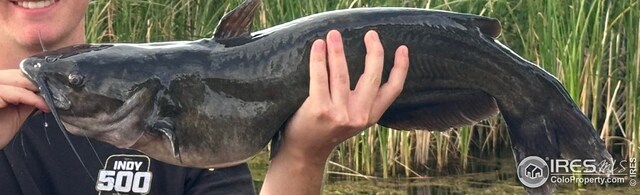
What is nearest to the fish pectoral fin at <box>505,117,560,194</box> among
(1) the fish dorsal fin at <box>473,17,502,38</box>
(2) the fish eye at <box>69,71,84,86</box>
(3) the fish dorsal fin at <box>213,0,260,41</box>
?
(1) the fish dorsal fin at <box>473,17,502,38</box>

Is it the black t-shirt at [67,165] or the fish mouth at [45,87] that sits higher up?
the fish mouth at [45,87]

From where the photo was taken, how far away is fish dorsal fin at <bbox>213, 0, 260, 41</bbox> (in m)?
2.00

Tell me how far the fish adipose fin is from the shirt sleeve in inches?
22.5

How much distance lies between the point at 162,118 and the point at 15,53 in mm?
700

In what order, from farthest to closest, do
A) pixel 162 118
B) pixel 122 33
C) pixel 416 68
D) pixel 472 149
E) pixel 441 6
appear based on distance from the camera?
pixel 472 149, pixel 122 33, pixel 441 6, pixel 416 68, pixel 162 118

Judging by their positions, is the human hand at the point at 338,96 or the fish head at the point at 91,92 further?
the human hand at the point at 338,96

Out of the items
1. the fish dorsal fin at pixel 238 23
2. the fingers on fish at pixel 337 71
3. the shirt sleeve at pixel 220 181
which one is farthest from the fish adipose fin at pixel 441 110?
the shirt sleeve at pixel 220 181

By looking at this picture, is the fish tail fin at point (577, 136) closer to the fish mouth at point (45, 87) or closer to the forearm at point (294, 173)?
the forearm at point (294, 173)

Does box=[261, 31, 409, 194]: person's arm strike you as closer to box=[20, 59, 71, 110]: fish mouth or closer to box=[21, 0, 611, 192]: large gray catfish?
box=[21, 0, 611, 192]: large gray catfish

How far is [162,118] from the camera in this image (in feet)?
6.42

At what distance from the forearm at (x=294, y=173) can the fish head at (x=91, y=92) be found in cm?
43

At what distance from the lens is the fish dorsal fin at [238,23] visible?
1996mm

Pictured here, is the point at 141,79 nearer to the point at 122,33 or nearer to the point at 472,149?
the point at 122,33

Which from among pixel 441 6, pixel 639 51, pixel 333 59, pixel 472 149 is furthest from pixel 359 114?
pixel 472 149
